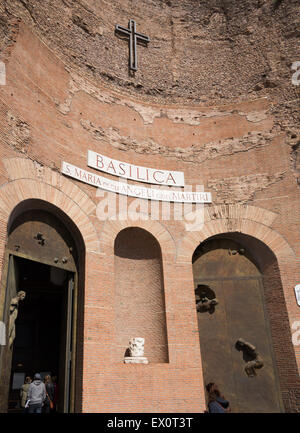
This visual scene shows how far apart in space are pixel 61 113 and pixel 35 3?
2858mm

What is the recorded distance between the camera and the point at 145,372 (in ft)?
26.6

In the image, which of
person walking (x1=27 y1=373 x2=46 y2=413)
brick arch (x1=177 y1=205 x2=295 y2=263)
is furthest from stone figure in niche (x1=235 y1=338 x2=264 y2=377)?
person walking (x1=27 y1=373 x2=46 y2=413)

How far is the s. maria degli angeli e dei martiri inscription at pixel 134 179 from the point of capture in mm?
9109

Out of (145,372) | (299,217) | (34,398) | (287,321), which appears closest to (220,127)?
(299,217)

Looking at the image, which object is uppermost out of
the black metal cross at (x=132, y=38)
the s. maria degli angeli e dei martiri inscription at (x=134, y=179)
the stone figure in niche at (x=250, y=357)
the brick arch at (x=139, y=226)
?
the black metal cross at (x=132, y=38)

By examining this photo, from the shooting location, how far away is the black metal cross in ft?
38.7

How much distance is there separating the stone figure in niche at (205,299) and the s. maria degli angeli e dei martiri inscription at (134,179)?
2.30 metres

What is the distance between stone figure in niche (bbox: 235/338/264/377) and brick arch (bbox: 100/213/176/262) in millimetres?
2581

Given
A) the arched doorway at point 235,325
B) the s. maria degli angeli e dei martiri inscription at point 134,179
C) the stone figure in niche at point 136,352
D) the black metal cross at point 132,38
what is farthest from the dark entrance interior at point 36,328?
the black metal cross at point 132,38

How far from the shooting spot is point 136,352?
8.49 metres

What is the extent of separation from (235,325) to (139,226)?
3.37 metres

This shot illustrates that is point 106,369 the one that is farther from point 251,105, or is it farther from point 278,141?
point 251,105

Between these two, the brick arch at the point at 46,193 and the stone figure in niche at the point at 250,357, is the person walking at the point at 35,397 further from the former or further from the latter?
the stone figure in niche at the point at 250,357

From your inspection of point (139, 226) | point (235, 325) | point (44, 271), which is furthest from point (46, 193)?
point (235, 325)
